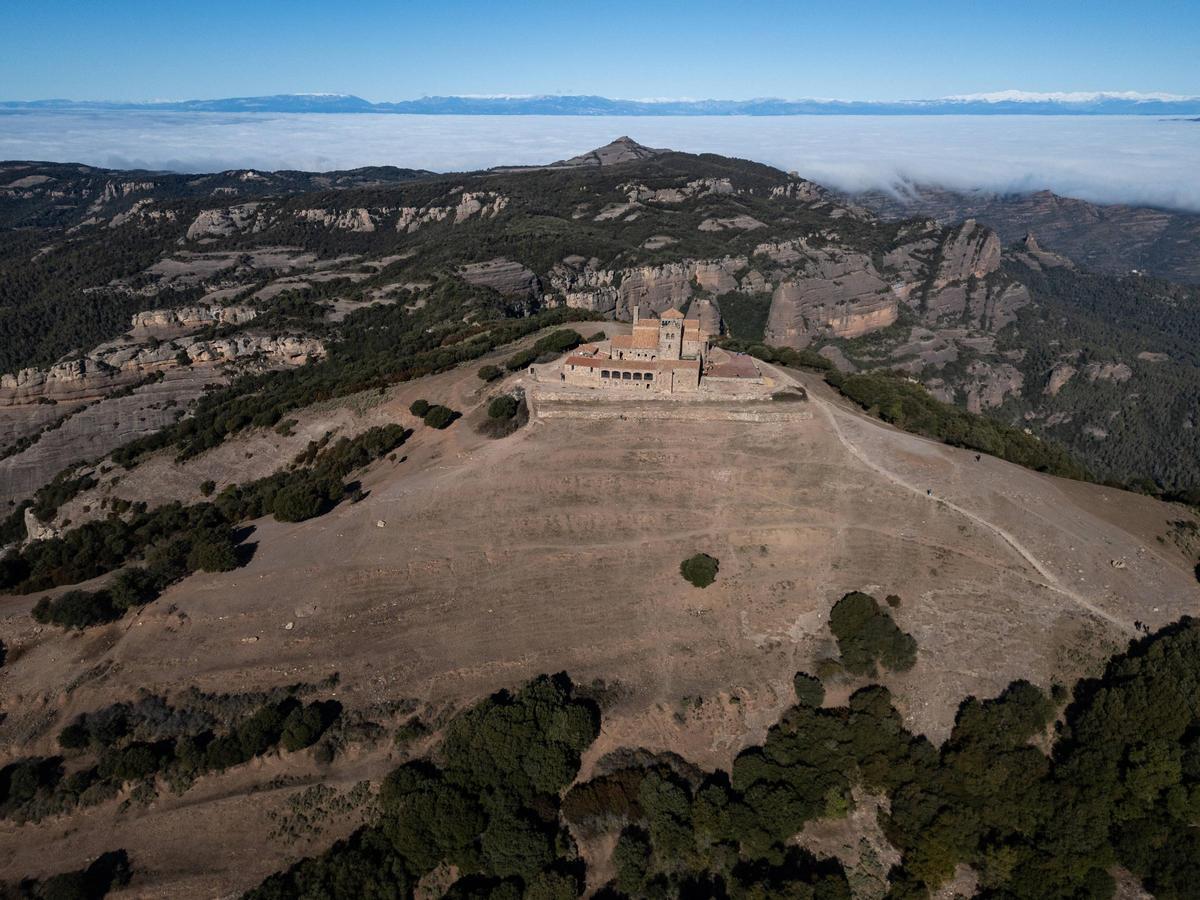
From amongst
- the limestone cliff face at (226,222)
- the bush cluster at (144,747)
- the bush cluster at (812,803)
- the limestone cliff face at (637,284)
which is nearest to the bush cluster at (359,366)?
the limestone cliff face at (637,284)

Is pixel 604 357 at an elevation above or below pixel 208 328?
above

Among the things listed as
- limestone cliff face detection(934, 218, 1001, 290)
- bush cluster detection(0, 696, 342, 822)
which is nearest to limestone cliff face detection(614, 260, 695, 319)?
limestone cliff face detection(934, 218, 1001, 290)

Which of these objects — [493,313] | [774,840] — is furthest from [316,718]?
[493,313]

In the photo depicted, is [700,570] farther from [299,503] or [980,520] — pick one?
[299,503]

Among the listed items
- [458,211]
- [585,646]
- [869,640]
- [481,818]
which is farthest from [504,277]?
[481,818]

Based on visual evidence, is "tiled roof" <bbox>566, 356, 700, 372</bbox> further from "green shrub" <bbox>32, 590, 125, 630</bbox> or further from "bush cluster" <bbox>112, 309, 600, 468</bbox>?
"green shrub" <bbox>32, 590, 125, 630</bbox>

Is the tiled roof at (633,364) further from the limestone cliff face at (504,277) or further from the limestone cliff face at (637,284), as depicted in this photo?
the limestone cliff face at (637,284)

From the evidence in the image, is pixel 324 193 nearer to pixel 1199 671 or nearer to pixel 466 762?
pixel 466 762

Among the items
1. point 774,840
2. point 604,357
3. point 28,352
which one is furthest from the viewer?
point 28,352
